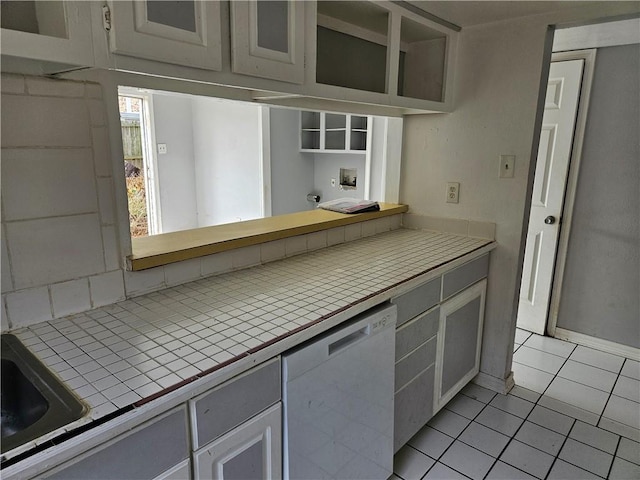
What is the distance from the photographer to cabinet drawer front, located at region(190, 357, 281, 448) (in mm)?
957

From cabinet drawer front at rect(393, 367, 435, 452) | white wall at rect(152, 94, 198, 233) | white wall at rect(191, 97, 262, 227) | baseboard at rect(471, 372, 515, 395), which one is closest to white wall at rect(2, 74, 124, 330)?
cabinet drawer front at rect(393, 367, 435, 452)

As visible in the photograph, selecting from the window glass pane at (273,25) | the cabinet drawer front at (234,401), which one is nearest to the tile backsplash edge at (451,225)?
the window glass pane at (273,25)

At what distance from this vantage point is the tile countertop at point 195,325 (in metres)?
0.91

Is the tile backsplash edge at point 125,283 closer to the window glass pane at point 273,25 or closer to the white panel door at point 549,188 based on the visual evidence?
the window glass pane at point 273,25

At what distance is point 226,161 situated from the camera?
4730 mm

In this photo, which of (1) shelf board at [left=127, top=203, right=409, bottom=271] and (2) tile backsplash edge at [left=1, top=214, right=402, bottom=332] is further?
(1) shelf board at [left=127, top=203, right=409, bottom=271]

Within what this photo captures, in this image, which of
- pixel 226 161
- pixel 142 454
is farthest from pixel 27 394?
pixel 226 161

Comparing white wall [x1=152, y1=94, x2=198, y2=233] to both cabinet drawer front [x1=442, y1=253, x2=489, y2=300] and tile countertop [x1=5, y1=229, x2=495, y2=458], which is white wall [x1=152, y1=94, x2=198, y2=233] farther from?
cabinet drawer front [x1=442, y1=253, x2=489, y2=300]

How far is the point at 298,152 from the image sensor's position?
4.69m

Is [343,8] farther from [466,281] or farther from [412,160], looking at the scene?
[466,281]

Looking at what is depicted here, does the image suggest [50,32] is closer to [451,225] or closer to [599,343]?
[451,225]

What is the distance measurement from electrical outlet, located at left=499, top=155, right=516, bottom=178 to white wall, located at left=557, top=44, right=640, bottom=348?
93 cm

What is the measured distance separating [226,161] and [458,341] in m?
3.45

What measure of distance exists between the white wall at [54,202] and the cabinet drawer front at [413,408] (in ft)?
3.88
